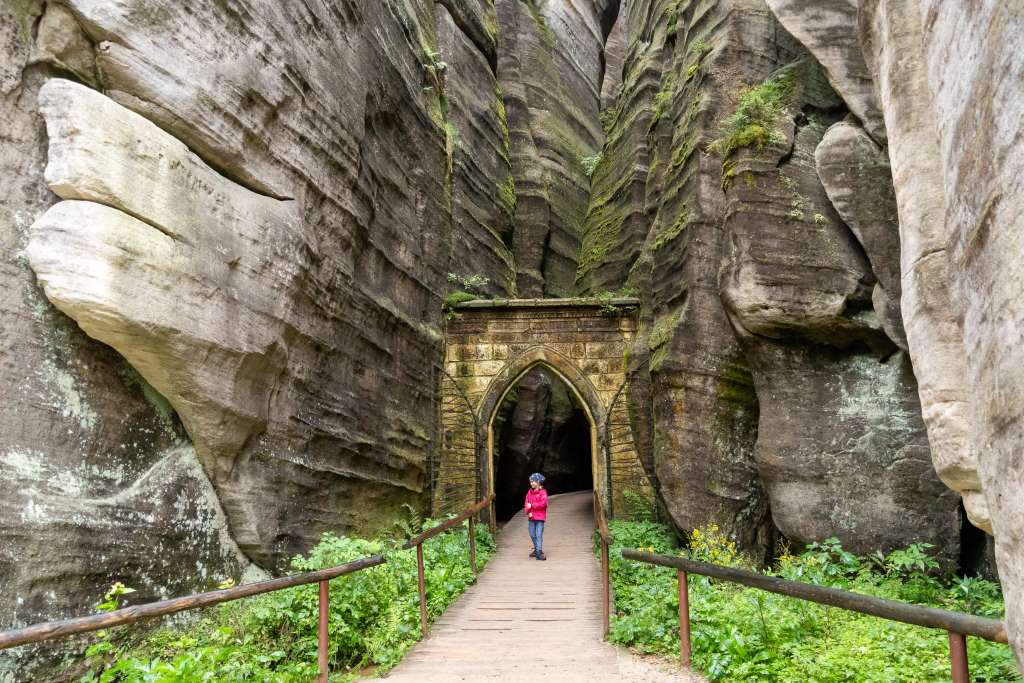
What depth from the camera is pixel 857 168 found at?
26.0 feet

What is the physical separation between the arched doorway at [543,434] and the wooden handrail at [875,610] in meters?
8.21

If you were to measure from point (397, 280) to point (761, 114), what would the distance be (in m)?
5.82

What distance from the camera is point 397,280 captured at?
1084 cm

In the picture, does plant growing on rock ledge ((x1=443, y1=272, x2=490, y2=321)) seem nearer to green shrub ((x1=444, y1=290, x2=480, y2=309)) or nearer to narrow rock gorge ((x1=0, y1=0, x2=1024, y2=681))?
green shrub ((x1=444, y1=290, x2=480, y2=309))

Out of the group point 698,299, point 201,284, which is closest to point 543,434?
point 698,299

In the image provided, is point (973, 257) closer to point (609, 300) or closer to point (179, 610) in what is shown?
point (179, 610)

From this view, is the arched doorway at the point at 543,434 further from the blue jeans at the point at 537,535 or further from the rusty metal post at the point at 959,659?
the rusty metal post at the point at 959,659

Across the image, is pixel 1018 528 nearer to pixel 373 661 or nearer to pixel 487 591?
pixel 373 661

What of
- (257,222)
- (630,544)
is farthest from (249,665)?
(630,544)

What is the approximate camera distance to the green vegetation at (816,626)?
380cm

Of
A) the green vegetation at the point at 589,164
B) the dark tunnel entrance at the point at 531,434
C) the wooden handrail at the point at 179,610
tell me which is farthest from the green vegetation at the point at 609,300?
the green vegetation at the point at 589,164

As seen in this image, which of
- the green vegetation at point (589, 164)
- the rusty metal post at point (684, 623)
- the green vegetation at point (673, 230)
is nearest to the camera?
the rusty metal post at point (684, 623)

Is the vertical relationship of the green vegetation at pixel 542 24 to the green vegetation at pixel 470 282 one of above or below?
above

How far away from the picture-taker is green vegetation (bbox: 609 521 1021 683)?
3.80 meters
